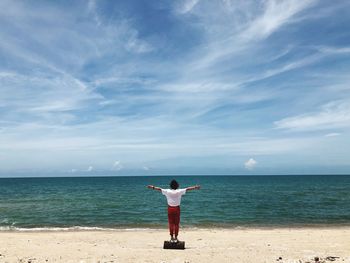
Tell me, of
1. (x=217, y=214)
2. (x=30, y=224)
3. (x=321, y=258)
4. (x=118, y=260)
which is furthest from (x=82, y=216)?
(x=321, y=258)

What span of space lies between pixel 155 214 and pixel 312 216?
43.4ft

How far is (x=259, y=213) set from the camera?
3095 centimetres

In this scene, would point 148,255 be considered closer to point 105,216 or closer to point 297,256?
point 297,256

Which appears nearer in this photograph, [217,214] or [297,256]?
[297,256]

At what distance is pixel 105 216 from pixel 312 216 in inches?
682

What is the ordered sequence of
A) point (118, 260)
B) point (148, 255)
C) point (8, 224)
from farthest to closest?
point (8, 224)
point (148, 255)
point (118, 260)

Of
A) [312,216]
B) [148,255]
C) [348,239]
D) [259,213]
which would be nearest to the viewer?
[148,255]

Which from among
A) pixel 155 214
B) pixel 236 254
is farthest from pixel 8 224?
pixel 236 254

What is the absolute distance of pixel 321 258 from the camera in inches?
407

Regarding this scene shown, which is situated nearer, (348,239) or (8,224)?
(348,239)

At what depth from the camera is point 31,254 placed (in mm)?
11609

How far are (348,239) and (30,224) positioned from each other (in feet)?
67.8

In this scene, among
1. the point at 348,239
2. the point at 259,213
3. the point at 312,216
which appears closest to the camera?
the point at 348,239

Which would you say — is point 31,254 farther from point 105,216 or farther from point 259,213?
point 259,213
